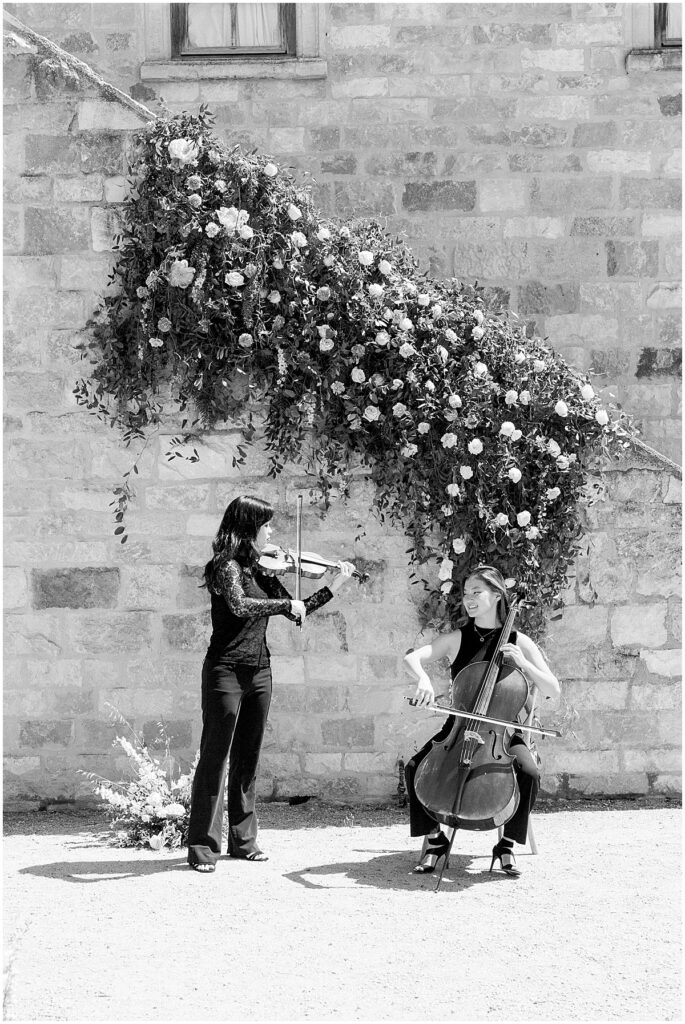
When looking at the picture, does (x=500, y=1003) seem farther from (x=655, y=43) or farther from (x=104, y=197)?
(x=655, y=43)

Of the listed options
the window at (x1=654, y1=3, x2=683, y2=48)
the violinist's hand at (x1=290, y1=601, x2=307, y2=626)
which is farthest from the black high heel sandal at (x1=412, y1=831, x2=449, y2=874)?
the window at (x1=654, y1=3, x2=683, y2=48)

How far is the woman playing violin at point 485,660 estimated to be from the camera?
502cm

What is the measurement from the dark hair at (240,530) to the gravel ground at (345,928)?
1313 millimetres

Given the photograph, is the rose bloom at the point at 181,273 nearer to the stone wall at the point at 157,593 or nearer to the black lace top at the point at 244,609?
the stone wall at the point at 157,593

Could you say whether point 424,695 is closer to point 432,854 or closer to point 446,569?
point 432,854

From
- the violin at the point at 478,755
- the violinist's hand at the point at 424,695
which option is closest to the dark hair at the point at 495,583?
the violin at the point at 478,755

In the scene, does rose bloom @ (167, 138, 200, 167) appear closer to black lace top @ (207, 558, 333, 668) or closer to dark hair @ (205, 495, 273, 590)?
dark hair @ (205, 495, 273, 590)

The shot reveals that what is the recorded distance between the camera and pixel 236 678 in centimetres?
518

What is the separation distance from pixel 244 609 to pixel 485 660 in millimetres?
1014

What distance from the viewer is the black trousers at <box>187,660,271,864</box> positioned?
5113mm

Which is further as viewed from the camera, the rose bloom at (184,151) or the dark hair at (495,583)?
the rose bloom at (184,151)

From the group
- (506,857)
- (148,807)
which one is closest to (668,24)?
(506,857)

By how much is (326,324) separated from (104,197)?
1.28m

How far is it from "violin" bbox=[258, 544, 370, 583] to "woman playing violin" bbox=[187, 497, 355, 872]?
0.04 m
